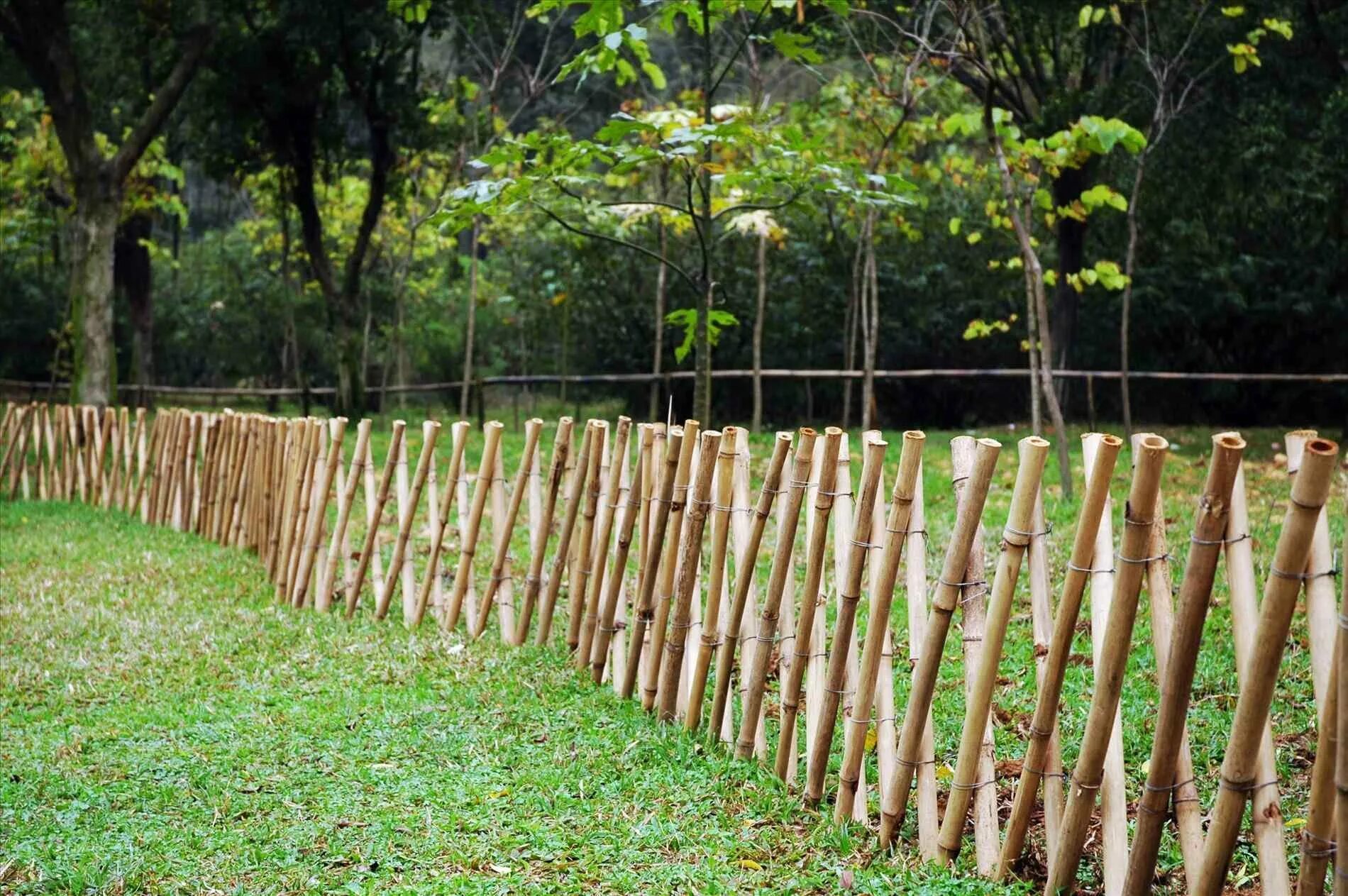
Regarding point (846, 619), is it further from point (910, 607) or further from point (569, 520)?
point (569, 520)

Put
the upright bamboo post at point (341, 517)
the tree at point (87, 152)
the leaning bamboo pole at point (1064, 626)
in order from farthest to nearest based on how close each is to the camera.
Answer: the tree at point (87, 152), the upright bamboo post at point (341, 517), the leaning bamboo pole at point (1064, 626)

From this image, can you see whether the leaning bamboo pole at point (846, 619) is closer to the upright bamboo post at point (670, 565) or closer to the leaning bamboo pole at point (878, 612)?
the leaning bamboo pole at point (878, 612)

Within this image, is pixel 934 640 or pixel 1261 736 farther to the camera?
pixel 934 640

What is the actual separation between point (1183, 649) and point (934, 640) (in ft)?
2.34

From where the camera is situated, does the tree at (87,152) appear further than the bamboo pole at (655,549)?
Yes

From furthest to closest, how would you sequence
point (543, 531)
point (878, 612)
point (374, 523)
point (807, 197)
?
point (807, 197) → point (374, 523) → point (543, 531) → point (878, 612)

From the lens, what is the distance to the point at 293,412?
21.6 m

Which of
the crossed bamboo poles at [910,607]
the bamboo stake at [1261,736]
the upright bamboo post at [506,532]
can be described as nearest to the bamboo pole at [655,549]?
the crossed bamboo poles at [910,607]

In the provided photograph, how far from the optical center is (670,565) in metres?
4.21

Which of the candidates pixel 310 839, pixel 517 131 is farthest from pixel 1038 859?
pixel 517 131

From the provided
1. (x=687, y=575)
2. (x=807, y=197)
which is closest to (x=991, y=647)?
(x=687, y=575)

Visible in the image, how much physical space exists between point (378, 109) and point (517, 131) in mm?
7652

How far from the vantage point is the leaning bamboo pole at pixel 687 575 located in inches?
158

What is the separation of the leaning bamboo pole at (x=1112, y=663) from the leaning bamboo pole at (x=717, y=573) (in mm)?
1355
